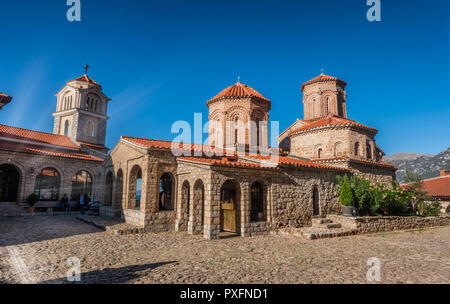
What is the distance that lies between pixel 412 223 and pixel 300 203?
687 centimetres

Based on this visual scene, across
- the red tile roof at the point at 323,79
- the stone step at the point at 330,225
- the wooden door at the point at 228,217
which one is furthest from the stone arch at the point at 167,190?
the red tile roof at the point at 323,79

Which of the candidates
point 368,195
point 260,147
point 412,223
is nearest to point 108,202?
point 260,147

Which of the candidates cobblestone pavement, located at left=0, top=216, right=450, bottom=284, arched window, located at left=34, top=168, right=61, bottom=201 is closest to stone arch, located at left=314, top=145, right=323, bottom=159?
cobblestone pavement, located at left=0, top=216, right=450, bottom=284

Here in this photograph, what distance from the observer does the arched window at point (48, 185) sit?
58.9ft

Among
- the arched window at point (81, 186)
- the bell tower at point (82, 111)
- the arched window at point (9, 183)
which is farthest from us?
the bell tower at point (82, 111)

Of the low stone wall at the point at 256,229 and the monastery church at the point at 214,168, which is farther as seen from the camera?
the monastery church at the point at 214,168

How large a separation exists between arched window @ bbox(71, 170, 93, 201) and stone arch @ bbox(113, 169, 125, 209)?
642 cm

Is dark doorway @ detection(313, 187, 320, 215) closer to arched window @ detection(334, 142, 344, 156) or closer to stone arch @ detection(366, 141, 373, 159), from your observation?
arched window @ detection(334, 142, 344, 156)

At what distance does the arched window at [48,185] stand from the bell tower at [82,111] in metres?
7.30

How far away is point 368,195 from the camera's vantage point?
13133mm

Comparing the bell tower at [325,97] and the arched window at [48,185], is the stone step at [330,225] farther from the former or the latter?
the arched window at [48,185]

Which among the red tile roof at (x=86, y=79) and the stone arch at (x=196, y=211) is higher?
the red tile roof at (x=86, y=79)

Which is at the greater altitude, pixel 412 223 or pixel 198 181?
pixel 198 181
